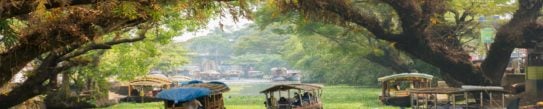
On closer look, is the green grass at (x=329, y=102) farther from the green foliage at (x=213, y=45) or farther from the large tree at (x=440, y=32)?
the green foliage at (x=213, y=45)

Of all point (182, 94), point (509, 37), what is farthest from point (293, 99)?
point (509, 37)

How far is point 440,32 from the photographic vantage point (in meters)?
24.0

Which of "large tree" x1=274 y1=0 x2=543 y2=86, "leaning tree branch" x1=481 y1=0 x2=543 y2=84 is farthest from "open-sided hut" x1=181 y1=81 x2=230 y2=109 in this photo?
"leaning tree branch" x1=481 y1=0 x2=543 y2=84

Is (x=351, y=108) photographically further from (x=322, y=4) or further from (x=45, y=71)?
(x=45, y=71)

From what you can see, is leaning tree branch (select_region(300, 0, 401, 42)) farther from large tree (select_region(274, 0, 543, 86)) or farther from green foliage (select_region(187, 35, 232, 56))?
green foliage (select_region(187, 35, 232, 56))

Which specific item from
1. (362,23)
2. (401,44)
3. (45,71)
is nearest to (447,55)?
(401,44)

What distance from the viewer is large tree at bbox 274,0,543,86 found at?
20.2 m

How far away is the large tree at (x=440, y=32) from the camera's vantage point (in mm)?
20203

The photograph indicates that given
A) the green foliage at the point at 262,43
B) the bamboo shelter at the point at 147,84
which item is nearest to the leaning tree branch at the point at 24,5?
the bamboo shelter at the point at 147,84

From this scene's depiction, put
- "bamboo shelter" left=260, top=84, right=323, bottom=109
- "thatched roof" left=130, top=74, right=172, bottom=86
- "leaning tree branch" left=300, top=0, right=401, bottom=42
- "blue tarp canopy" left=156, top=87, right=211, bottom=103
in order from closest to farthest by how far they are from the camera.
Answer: "blue tarp canopy" left=156, top=87, right=211, bottom=103 < "leaning tree branch" left=300, top=0, right=401, bottom=42 < "bamboo shelter" left=260, top=84, right=323, bottom=109 < "thatched roof" left=130, top=74, right=172, bottom=86

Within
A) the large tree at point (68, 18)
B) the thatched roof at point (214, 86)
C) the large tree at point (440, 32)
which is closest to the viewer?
the large tree at point (68, 18)

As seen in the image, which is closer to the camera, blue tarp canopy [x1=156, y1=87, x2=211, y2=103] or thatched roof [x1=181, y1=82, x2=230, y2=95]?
blue tarp canopy [x1=156, y1=87, x2=211, y2=103]

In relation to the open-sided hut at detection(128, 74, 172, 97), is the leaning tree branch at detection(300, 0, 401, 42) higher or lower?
higher

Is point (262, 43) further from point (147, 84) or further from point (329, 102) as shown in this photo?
point (329, 102)
